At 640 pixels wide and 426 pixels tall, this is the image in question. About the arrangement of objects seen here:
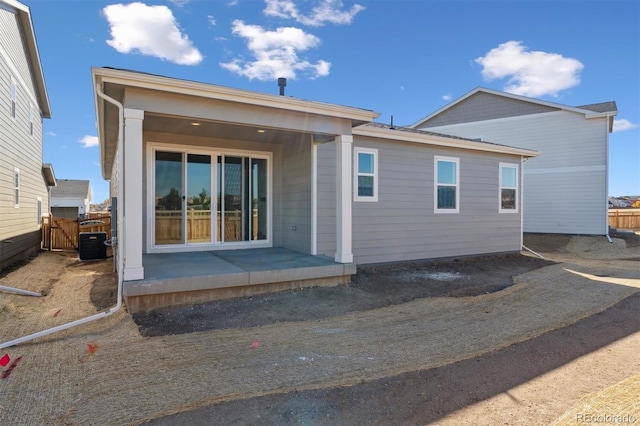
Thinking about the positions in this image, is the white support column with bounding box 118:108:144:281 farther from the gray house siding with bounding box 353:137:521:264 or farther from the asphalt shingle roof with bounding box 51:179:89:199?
the asphalt shingle roof with bounding box 51:179:89:199

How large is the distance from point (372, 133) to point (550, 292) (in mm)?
4376

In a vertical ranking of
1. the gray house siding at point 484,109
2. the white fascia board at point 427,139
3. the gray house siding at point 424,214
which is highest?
the gray house siding at point 484,109

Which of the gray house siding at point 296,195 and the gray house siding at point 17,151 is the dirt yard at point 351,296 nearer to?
the gray house siding at point 296,195

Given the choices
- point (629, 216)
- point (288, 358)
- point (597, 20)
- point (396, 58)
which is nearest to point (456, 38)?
point (396, 58)

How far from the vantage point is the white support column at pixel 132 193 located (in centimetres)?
457

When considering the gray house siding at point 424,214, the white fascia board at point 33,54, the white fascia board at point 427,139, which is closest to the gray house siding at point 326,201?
the gray house siding at point 424,214

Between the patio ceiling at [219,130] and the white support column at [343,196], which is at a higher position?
the patio ceiling at [219,130]

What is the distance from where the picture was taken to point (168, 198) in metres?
7.41

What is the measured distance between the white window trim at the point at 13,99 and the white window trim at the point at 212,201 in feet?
13.7

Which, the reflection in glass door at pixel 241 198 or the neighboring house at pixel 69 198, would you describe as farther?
the neighboring house at pixel 69 198

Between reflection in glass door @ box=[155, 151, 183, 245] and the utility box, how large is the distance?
11.8 ft

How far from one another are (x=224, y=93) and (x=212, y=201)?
312cm

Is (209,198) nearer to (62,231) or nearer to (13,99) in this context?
(13,99)

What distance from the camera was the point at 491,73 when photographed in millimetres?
16844
